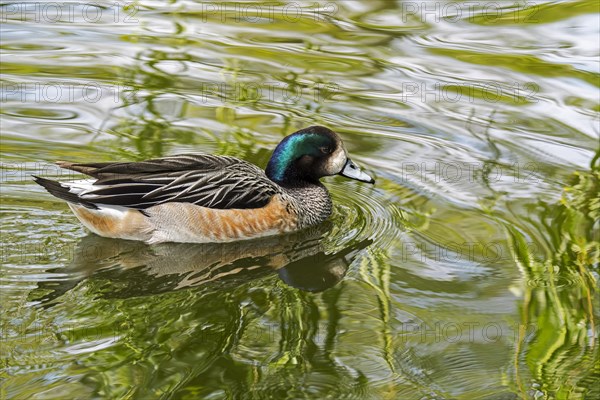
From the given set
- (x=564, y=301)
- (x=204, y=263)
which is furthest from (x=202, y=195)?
(x=564, y=301)

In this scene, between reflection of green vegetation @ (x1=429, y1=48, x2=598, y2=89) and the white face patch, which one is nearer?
the white face patch

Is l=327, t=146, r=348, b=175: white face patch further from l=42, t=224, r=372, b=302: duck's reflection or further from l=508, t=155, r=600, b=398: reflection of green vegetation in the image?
l=508, t=155, r=600, b=398: reflection of green vegetation

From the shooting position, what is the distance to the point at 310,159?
27.5 feet

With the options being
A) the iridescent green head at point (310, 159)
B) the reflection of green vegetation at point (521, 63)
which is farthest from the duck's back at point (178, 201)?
the reflection of green vegetation at point (521, 63)

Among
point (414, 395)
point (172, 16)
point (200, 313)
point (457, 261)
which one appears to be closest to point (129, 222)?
point (200, 313)

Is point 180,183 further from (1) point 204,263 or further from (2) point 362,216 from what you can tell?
(2) point 362,216

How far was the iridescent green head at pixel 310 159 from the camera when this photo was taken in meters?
8.28

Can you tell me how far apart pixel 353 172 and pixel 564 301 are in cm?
228

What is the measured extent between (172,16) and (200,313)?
693 centimetres

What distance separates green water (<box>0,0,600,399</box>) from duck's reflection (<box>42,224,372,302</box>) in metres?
0.02

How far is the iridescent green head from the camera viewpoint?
27.2 ft
